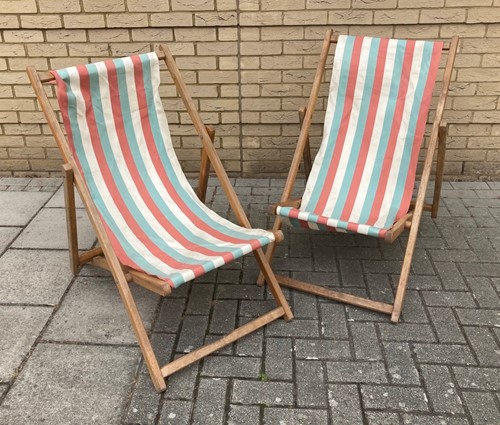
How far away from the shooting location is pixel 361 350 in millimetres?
2426

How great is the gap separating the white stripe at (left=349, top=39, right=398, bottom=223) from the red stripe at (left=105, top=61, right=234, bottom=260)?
95cm

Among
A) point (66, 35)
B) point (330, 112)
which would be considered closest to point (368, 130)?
point (330, 112)

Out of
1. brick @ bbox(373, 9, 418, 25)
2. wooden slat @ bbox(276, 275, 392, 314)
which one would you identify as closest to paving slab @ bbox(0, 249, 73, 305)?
wooden slat @ bbox(276, 275, 392, 314)

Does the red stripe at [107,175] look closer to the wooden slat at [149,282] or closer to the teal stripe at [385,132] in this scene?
the wooden slat at [149,282]

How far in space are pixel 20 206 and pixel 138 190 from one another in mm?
1370

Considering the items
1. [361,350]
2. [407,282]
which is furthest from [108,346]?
[407,282]

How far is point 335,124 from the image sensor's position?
128 inches

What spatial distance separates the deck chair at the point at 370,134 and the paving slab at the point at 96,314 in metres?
0.65

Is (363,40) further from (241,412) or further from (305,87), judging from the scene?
(241,412)

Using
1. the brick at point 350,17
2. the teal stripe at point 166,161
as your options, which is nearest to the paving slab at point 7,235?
the teal stripe at point 166,161

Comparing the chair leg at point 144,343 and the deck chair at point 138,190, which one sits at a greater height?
the deck chair at point 138,190

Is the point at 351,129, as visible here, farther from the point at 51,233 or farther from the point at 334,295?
the point at 51,233

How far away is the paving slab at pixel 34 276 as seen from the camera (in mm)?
2814

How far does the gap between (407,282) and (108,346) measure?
1.56m
